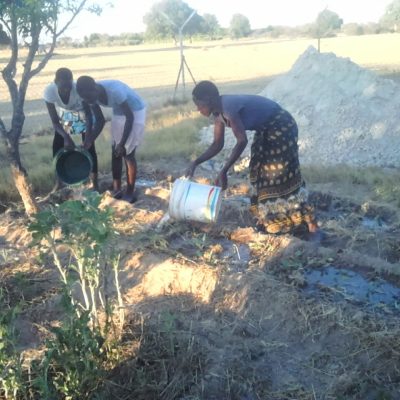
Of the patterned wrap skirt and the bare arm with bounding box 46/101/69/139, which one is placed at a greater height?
the bare arm with bounding box 46/101/69/139

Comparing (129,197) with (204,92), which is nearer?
(204,92)

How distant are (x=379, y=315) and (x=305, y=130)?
6.10 metres

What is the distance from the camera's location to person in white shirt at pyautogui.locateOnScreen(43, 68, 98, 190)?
15.8ft

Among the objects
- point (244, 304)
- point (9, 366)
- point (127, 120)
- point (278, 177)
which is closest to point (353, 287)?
point (244, 304)

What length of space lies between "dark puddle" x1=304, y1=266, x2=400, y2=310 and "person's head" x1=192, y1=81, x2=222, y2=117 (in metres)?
1.42

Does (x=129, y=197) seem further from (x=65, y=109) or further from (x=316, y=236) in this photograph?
(x=316, y=236)

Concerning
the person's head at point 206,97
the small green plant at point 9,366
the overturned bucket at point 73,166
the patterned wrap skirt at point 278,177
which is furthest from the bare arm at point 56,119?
the small green plant at point 9,366

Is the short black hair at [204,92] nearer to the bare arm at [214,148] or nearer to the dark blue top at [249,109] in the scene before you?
the dark blue top at [249,109]

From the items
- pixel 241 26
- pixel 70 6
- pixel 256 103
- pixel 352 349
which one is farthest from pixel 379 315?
pixel 241 26

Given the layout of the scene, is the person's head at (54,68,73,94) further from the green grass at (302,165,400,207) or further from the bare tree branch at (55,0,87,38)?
the green grass at (302,165,400,207)

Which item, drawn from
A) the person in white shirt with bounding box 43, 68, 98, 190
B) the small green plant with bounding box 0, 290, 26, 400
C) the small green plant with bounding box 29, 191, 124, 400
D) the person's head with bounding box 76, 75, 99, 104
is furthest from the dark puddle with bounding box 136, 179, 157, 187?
the small green plant with bounding box 0, 290, 26, 400

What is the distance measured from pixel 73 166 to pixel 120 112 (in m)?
0.72

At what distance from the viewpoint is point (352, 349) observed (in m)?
2.92

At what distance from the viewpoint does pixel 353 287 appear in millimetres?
3582
